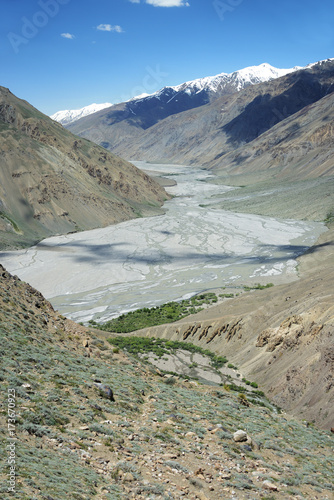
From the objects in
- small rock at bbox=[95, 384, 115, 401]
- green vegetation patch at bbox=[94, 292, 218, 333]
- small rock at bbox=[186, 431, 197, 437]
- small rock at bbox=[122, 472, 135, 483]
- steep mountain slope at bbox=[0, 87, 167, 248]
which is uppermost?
steep mountain slope at bbox=[0, 87, 167, 248]

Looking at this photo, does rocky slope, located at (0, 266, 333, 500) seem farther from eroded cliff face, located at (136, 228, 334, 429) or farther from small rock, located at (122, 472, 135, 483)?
eroded cliff face, located at (136, 228, 334, 429)

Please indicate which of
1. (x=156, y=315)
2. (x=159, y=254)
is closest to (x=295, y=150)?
(x=159, y=254)

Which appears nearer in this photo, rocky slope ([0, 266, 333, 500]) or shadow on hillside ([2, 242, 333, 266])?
rocky slope ([0, 266, 333, 500])

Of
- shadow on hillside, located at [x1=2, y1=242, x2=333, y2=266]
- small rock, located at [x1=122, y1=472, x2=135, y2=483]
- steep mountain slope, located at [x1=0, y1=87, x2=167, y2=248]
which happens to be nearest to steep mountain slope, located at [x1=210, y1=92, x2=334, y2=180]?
steep mountain slope, located at [x1=0, y1=87, x2=167, y2=248]

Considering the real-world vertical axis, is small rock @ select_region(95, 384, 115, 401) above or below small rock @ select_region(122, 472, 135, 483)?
above

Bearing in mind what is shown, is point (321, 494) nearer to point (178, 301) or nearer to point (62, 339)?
point (62, 339)

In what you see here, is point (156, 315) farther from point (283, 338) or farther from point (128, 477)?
point (128, 477)

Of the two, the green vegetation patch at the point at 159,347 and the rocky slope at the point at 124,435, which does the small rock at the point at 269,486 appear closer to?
the rocky slope at the point at 124,435
